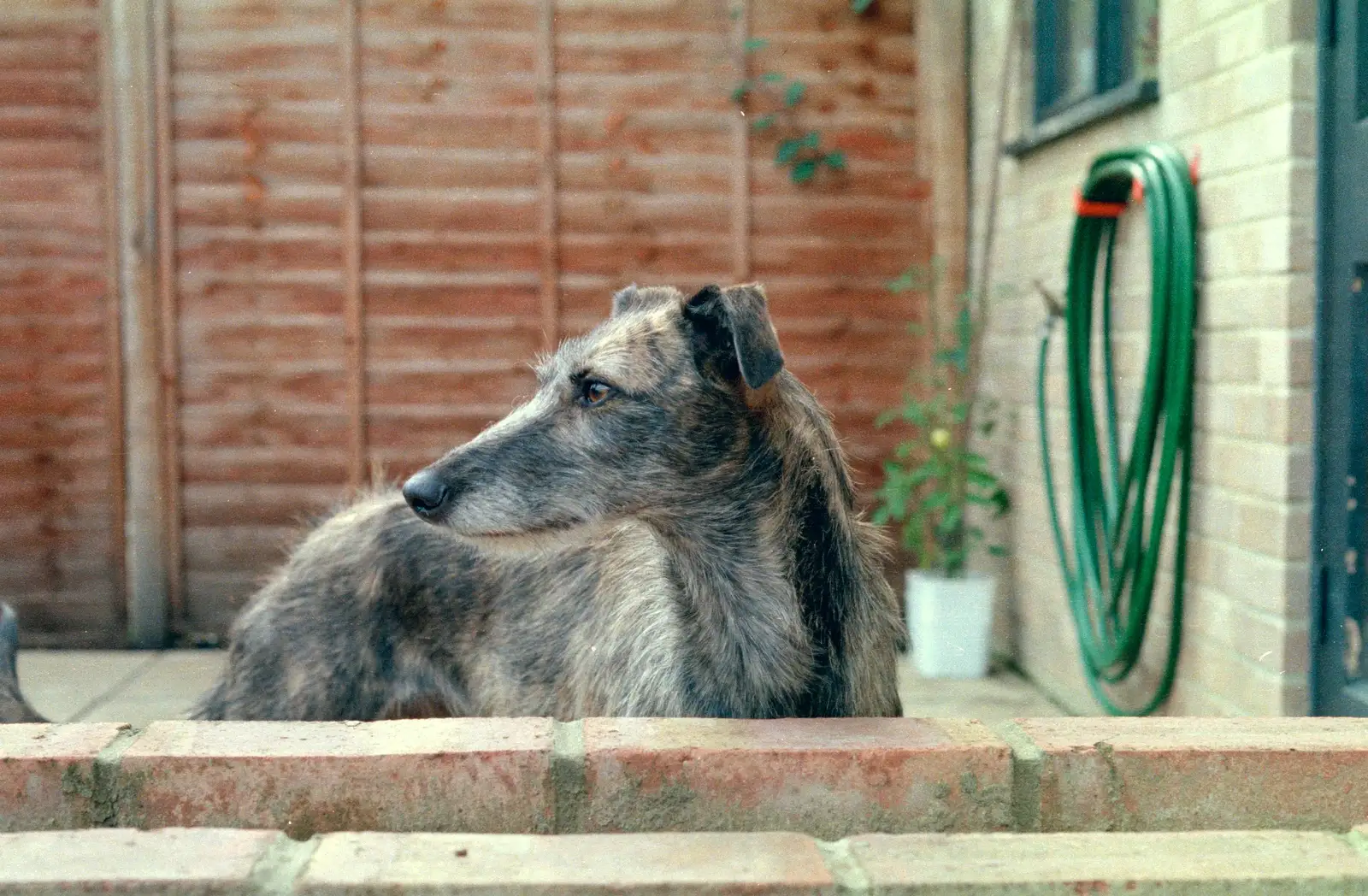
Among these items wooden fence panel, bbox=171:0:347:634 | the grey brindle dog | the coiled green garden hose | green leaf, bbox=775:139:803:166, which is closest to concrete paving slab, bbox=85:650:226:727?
wooden fence panel, bbox=171:0:347:634

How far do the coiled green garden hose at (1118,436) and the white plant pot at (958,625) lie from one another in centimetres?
53

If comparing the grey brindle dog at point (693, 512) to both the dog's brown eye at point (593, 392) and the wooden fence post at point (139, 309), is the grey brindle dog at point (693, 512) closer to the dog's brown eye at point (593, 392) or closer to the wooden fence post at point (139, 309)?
the dog's brown eye at point (593, 392)

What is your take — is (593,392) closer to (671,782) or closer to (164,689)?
(671,782)

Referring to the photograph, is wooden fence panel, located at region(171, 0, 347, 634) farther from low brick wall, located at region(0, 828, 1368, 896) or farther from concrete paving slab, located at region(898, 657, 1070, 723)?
low brick wall, located at region(0, 828, 1368, 896)

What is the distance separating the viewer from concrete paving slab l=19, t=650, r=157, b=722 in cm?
489

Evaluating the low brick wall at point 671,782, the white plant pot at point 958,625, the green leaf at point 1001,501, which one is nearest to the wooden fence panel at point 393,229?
the green leaf at point 1001,501

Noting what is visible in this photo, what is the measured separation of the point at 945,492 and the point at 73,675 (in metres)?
3.55

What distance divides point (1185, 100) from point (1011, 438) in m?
1.88

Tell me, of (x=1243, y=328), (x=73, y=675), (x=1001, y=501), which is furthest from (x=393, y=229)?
(x=1243, y=328)

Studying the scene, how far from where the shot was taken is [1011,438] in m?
5.55

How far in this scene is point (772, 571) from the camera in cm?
234

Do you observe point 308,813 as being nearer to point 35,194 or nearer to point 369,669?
point 369,669

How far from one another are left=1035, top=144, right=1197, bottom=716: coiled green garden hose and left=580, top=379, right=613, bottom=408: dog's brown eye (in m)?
2.03

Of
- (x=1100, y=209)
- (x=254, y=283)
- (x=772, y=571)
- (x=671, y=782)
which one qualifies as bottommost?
(x=671, y=782)
